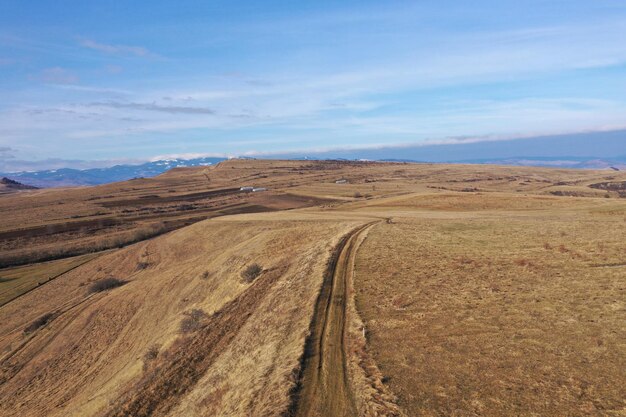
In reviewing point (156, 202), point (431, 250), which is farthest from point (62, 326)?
point (156, 202)

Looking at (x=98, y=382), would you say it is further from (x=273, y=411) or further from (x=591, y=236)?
(x=591, y=236)

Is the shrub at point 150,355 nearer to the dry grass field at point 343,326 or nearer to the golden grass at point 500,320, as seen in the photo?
the dry grass field at point 343,326

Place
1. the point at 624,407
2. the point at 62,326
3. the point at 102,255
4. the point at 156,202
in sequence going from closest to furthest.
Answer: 1. the point at 624,407
2. the point at 62,326
3. the point at 102,255
4. the point at 156,202

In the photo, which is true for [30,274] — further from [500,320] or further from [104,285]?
[500,320]

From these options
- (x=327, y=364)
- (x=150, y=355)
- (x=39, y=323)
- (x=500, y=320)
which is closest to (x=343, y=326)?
(x=327, y=364)

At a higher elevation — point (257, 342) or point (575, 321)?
point (575, 321)

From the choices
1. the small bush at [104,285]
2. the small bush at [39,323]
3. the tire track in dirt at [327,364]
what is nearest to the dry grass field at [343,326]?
the tire track in dirt at [327,364]
